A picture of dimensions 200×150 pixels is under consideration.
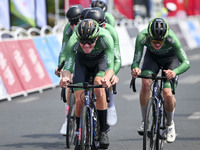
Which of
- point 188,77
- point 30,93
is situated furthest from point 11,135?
point 188,77

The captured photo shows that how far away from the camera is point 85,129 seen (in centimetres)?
673

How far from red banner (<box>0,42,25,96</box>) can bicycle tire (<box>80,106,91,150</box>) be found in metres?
6.97

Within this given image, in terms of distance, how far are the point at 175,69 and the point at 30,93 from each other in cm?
747

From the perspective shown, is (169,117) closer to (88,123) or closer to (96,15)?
(96,15)

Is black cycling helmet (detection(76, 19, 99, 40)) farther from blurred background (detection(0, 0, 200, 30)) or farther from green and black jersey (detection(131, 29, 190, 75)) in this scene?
blurred background (detection(0, 0, 200, 30))

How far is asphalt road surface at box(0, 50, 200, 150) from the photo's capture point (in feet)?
28.7

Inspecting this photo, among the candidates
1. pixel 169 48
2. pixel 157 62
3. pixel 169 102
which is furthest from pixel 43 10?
pixel 169 102

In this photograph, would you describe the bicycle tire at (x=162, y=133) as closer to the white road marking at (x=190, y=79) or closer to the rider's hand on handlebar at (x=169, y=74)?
the rider's hand on handlebar at (x=169, y=74)

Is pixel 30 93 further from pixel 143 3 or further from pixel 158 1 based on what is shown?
pixel 158 1

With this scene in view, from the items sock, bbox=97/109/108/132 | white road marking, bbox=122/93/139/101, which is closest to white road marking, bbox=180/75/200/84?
white road marking, bbox=122/93/139/101

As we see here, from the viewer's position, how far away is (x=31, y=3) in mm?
20938

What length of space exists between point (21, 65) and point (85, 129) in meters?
7.97

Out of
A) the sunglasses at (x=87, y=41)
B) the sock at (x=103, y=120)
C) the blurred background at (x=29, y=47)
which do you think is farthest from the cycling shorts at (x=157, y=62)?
the blurred background at (x=29, y=47)

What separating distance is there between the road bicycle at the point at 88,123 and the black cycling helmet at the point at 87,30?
56cm
